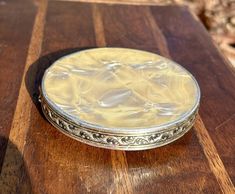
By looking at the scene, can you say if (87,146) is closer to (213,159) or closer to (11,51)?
(213,159)

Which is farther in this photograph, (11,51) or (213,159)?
(11,51)

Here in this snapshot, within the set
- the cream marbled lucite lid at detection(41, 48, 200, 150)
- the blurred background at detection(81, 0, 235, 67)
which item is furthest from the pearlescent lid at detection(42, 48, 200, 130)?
the blurred background at detection(81, 0, 235, 67)

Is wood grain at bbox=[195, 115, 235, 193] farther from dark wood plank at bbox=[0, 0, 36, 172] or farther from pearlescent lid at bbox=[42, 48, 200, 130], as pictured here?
dark wood plank at bbox=[0, 0, 36, 172]

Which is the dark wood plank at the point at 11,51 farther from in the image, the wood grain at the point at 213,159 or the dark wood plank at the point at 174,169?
the wood grain at the point at 213,159

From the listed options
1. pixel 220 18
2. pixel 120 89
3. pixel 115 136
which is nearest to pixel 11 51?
pixel 120 89

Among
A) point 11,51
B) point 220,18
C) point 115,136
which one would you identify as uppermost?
point 115,136

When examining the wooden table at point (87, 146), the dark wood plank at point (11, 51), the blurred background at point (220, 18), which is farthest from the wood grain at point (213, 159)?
the blurred background at point (220, 18)

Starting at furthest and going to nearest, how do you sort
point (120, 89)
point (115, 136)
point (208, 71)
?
point (208, 71) → point (120, 89) → point (115, 136)
